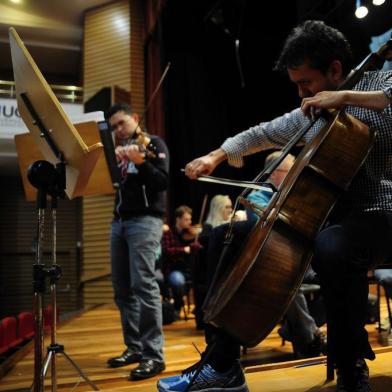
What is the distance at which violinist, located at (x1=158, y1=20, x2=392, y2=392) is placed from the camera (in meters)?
1.20

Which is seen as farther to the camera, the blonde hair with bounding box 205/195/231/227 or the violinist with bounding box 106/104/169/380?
the blonde hair with bounding box 205/195/231/227

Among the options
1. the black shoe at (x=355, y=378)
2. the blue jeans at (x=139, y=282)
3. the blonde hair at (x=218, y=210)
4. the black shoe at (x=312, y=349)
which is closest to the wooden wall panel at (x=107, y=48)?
the blonde hair at (x=218, y=210)

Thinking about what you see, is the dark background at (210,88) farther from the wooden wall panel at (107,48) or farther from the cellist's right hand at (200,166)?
the cellist's right hand at (200,166)

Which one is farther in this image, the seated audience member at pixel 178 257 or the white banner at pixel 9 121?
the white banner at pixel 9 121

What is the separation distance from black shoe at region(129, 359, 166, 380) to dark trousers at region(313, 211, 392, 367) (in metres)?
1.12

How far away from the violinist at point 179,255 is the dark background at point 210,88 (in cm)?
124

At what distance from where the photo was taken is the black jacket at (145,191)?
2336mm

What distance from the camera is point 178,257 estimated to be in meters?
4.91

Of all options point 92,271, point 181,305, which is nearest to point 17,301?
point 92,271

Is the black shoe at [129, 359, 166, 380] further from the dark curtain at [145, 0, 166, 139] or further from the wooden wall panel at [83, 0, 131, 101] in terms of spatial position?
the wooden wall panel at [83, 0, 131, 101]

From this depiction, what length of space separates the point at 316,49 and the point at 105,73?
6.60 m

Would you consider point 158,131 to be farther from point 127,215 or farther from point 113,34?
point 127,215

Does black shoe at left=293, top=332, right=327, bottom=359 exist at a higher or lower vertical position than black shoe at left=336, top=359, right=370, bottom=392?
lower

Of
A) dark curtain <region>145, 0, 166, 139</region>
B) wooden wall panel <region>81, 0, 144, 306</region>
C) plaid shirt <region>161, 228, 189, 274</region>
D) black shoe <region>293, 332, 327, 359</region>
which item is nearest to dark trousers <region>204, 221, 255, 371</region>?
black shoe <region>293, 332, 327, 359</region>
